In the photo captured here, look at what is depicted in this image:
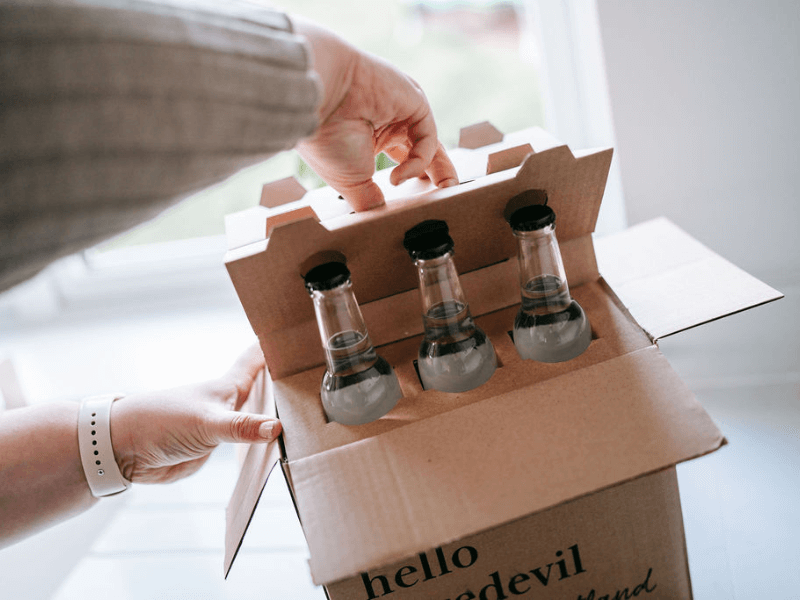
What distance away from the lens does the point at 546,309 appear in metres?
0.67

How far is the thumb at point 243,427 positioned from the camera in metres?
0.67

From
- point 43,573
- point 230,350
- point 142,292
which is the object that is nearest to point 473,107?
point 230,350

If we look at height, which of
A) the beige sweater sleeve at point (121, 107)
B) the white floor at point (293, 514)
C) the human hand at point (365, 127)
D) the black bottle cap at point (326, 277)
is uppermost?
the beige sweater sleeve at point (121, 107)

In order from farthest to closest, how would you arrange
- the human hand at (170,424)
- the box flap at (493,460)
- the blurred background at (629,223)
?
1. the blurred background at (629,223)
2. the human hand at (170,424)
3. the box flap at (493,460)

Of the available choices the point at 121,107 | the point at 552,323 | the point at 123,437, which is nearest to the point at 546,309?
the point at 552,323

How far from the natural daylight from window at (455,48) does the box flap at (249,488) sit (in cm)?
70

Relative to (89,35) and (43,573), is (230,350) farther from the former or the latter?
(89,35)

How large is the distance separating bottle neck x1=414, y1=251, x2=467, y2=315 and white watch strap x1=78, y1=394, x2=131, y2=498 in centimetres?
46

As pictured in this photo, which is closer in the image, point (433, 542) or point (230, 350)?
point (433, 542)

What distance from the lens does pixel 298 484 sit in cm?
60

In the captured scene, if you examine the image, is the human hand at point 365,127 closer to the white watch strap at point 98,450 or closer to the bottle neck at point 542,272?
the bottle neck at point 542,272

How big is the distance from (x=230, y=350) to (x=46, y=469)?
26.0 inches

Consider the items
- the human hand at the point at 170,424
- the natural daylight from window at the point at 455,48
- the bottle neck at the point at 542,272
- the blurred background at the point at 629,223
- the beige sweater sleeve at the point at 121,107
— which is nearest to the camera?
the beige sweater sleeve at the point at 121,107

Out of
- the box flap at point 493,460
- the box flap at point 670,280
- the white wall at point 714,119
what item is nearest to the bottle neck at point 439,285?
the box flap at point 493,460
